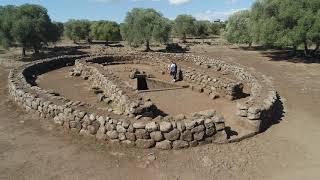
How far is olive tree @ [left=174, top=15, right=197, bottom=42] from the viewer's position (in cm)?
6812

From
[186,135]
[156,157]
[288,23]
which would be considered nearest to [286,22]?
[288,23]

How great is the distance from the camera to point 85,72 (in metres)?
25.5

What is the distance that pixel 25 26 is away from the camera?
36062mm

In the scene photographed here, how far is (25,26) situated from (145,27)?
13628 mm

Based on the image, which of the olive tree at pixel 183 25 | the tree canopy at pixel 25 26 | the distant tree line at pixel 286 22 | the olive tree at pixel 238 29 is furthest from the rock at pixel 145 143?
the olive tree at pixel 183 25

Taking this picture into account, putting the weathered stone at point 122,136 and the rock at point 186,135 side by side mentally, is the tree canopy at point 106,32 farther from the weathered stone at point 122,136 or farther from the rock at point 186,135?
the rock at point 186,135

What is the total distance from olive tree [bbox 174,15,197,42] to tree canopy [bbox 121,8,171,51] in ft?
74.9

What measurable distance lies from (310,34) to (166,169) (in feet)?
78.9

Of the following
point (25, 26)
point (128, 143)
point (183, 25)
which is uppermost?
point (183, 25)

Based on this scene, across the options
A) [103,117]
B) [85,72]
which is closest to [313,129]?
[103,117]

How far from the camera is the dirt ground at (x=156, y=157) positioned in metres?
10.5

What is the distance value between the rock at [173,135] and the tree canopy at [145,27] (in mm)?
31912

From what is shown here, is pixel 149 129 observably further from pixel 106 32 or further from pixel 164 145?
pixel 106 32

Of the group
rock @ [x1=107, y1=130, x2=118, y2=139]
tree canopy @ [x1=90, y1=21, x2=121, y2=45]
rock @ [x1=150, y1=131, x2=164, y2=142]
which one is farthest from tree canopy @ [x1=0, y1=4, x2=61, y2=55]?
rock @ [x1=150, y1=131, x2=164, y2=142]
